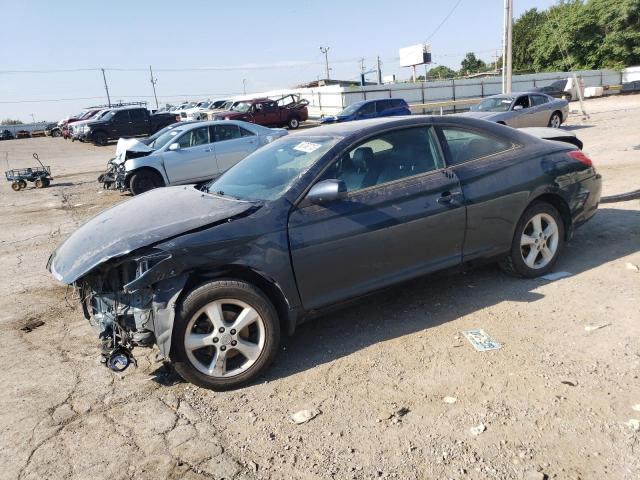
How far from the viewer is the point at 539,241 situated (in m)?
4.93

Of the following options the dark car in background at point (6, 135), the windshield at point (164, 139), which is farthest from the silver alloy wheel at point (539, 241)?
the dark car in background at point (6, 135)

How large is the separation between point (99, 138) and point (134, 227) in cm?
2895

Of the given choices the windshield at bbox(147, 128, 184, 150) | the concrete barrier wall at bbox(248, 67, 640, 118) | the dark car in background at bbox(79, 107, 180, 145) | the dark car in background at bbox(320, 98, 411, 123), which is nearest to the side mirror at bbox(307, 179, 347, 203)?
the windshield at bbox(147, 128, 184, 150)

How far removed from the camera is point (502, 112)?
1571 cm

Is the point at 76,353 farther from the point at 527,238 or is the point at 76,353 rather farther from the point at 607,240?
the point at 607,240

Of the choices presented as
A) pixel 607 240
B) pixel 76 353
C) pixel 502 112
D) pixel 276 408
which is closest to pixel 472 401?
pixel 276 408

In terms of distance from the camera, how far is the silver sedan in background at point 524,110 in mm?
15719

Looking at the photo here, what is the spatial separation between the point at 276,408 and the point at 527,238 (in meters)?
2.88

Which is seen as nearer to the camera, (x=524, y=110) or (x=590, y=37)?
(x=524, y=110)

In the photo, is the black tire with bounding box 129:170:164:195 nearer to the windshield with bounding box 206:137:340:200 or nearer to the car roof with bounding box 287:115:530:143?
the windshield with bounding box 206:137:340:200

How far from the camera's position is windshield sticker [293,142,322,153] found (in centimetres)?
425

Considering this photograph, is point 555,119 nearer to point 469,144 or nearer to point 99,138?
point 469,144

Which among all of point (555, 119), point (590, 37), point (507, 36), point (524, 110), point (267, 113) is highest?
point (590, 37)

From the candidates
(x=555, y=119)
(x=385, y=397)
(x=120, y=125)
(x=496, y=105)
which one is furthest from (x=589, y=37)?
(x=385, y=397)
